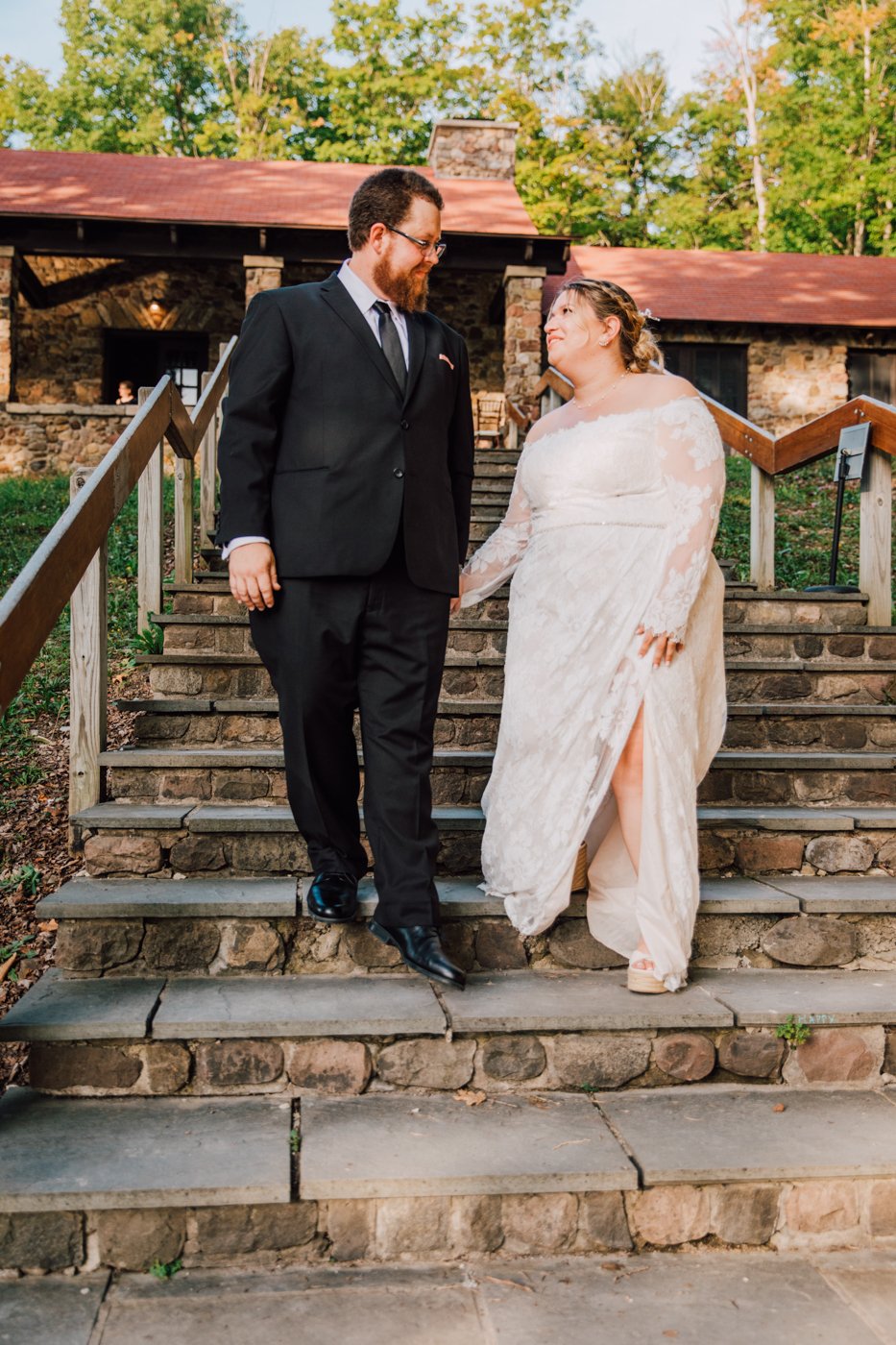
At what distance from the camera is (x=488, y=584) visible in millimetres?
3150

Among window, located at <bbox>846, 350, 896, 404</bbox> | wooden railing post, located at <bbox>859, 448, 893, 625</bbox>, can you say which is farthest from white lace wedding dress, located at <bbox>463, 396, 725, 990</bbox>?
window, located at <bbox>846, 350, 896, 404</bbox>

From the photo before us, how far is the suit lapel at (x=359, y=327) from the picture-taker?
264 centimetres

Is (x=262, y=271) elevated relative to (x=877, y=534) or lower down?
elevated

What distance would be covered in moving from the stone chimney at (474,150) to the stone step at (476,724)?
511 inches

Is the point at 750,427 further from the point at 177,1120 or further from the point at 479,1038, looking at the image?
the point at 177,1120

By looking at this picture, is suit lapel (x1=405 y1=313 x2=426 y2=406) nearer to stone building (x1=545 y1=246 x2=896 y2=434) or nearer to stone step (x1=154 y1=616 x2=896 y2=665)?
stone step (x1=154 y1=616 x2=896 y2=665)

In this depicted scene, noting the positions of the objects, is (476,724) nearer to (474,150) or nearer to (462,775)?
(462,775)

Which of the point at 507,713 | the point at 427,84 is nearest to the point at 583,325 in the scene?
the point at 507,713

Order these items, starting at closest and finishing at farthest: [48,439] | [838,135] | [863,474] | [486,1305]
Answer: [486,1305] → [863,474] → [48,439] → [838,135]

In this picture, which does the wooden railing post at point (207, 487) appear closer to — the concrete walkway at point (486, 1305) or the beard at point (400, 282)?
the beard at point (400, 282)

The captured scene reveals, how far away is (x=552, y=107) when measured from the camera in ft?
85.4

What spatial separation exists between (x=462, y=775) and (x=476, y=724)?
362 mm

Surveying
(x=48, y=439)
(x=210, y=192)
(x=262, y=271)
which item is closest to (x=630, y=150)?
Answer: (x=210, y=192)

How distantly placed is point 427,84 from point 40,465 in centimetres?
1544
